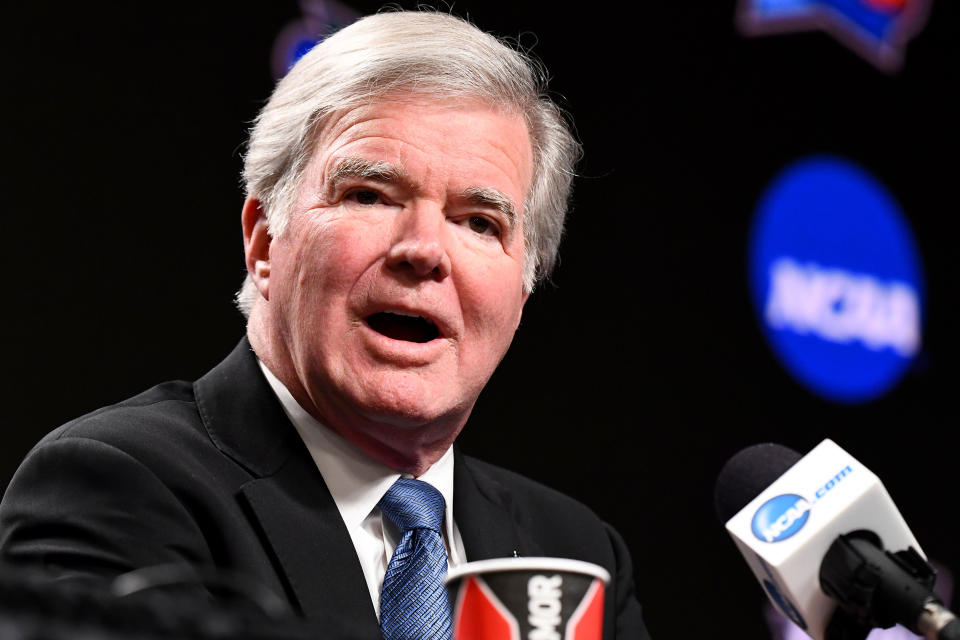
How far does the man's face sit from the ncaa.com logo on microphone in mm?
638

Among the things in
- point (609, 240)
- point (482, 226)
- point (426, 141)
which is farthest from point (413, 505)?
point (609, 240)

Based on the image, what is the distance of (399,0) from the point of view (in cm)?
323

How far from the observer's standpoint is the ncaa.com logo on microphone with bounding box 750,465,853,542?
1.44m

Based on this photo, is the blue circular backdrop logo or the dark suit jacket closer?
the dark suit jacket

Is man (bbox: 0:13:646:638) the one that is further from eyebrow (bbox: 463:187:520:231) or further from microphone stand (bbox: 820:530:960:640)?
microphone stand (bbox: 820:530:960:640)

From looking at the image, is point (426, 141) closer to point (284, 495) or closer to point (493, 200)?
point (493, 200)

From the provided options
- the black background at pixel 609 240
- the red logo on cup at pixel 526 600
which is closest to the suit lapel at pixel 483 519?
the black background at pixel 609 240

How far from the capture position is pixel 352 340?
1.96 meters

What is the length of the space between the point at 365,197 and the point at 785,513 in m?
0.88

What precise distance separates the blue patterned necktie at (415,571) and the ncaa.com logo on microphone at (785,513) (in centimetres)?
55

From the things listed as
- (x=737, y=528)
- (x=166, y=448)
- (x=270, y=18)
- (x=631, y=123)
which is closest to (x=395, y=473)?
(x=166, y=448)

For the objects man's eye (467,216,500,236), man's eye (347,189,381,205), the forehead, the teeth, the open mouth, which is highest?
the forehead

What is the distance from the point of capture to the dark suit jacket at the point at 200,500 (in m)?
1.65

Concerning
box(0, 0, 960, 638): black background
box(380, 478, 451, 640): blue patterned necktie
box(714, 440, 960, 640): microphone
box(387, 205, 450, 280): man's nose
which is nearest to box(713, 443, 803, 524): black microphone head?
box(714, 440, 960, 640): microphone
